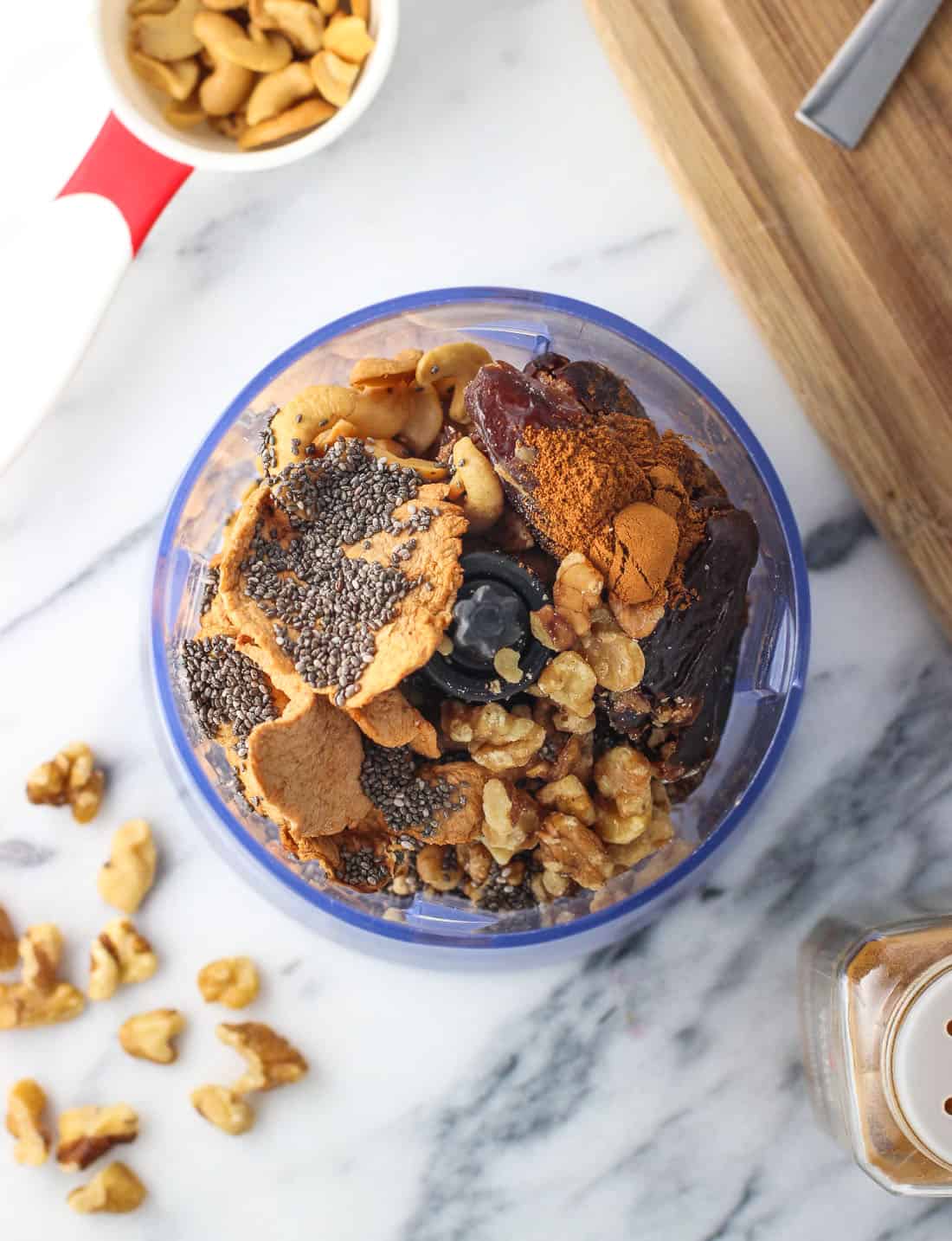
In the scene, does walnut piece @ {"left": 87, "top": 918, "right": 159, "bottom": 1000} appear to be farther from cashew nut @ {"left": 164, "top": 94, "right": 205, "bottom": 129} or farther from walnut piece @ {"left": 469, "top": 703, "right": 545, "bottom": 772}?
cashew nut @ {"left": 164, "top": 94, "right": 205, "bottom": 129}

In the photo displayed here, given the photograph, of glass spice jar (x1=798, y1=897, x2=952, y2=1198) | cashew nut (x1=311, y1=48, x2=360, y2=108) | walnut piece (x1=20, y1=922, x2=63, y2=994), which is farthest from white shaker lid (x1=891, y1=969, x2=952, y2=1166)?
cashew nut (x1=311, y1=48, x2=360, y2=108)

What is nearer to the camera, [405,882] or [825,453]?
[405,882]

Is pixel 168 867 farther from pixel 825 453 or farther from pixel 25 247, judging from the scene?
pixel 825 453

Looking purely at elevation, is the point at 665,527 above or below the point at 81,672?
above

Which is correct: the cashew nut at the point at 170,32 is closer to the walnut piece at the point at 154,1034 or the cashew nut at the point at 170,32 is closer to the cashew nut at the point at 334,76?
the cashew nut at the point at 334,76

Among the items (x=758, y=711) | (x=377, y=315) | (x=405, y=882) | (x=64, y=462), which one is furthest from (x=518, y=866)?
(x=64, y=462)

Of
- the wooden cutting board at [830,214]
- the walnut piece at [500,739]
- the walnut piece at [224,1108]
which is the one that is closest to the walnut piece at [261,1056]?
the walnut piece at [224,1108]
